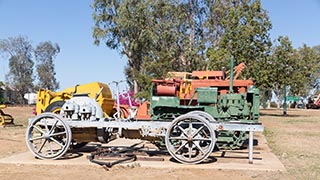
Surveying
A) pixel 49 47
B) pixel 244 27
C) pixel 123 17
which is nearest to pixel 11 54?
pixel 49 47

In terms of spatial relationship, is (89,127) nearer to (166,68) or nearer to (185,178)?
(185,178)

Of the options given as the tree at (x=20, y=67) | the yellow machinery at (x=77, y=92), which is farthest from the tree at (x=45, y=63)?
the yellow machinery at (x=77, y=92)

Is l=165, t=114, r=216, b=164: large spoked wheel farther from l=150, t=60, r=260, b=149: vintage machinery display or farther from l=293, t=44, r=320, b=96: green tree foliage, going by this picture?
l=293, t=44, r=320, b=96: green tree foliage

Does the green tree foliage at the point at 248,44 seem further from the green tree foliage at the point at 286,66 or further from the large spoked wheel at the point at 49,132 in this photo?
the large spoked wheel at the point at 49,132

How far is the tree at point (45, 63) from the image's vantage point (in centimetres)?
7219

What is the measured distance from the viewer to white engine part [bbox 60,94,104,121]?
871 centimetres

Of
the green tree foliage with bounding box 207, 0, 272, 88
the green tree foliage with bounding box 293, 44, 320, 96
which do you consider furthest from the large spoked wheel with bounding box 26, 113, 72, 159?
the green tree foliage with bounding box 293, 44, 320, 96

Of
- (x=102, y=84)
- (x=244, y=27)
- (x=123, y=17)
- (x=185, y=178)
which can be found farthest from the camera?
(x=123, y=17)

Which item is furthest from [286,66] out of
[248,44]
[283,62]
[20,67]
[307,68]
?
[20,67]

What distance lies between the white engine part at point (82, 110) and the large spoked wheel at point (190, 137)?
1.56 metres

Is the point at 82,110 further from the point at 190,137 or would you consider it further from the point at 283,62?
the point at 283,62

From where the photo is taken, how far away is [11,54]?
229 ft

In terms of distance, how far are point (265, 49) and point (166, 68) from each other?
8.73 m

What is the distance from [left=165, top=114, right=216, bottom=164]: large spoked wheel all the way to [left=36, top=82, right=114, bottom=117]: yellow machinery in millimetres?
2012
